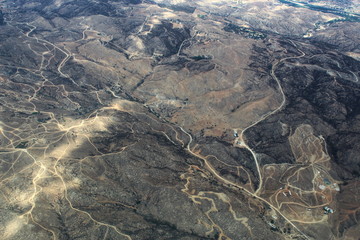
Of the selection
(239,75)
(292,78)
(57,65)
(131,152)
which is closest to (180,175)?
(131,152)

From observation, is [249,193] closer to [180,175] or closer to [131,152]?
[180,175]

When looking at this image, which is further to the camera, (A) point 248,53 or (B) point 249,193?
(A) point 248,53

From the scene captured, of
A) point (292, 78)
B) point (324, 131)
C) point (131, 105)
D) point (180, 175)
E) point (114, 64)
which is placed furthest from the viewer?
point (114, 64)

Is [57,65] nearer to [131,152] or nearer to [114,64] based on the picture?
[114,64]

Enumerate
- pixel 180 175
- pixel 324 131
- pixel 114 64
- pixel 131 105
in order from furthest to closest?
pixel 114 64
pixel 131 105
pixel 324 131
pixel 180 175

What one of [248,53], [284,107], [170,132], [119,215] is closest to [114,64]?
[170,132]

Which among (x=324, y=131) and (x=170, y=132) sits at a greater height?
(x=324, y=131)
